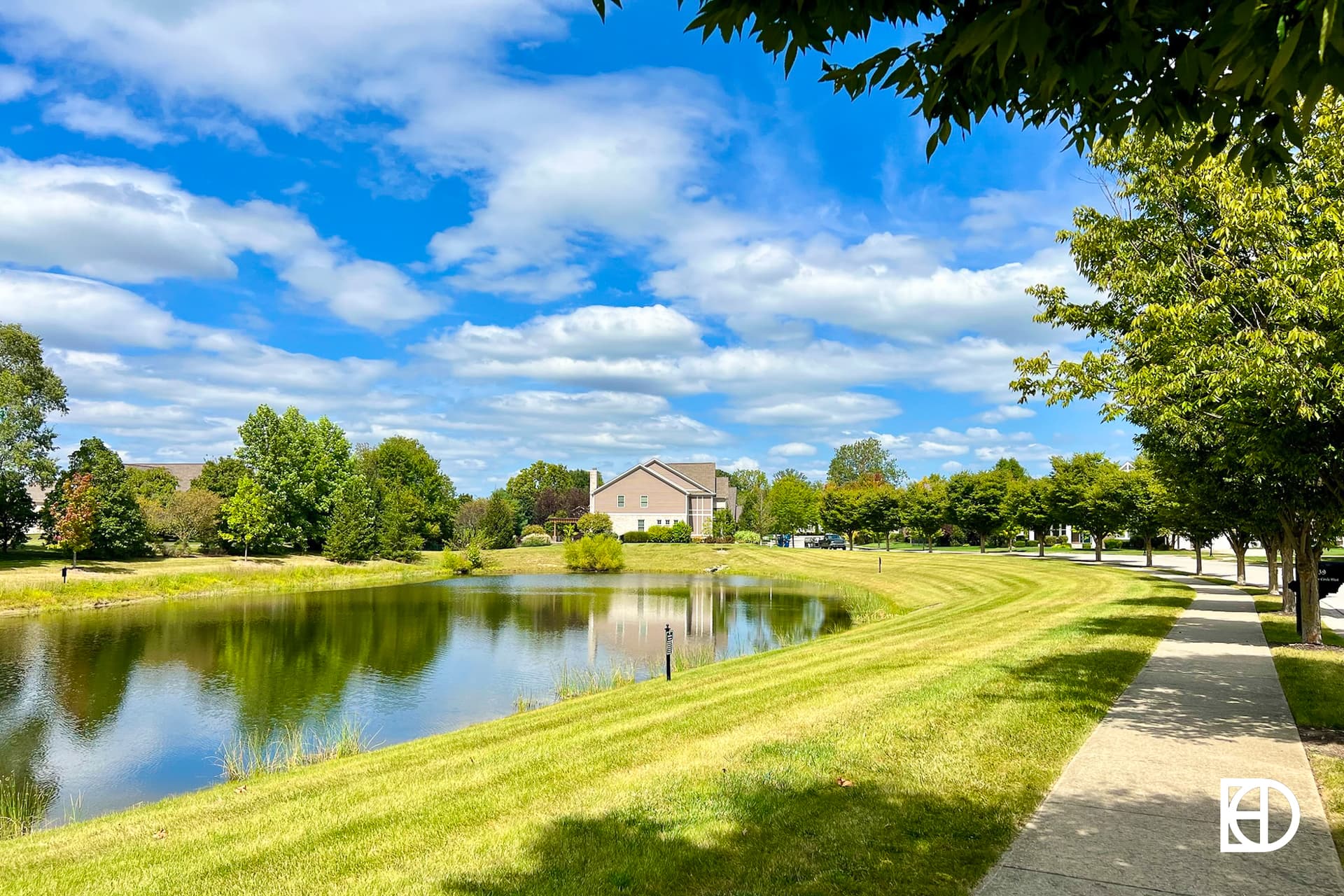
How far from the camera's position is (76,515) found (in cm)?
4481

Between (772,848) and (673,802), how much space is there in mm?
1421

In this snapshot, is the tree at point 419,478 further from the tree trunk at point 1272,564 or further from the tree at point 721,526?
the tree trunk at point 1272,564

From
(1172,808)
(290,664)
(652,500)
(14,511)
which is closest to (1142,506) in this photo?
(290,664)

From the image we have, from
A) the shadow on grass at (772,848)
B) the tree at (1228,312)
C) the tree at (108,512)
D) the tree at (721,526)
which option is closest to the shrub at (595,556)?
the tree at (721,526)

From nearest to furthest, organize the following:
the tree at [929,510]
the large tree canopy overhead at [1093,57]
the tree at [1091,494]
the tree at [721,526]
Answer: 1. the large tree canopy overhead at [1093,57]
2. the tree at [1091,494]
3. the tree at [929,510]
4. the tree at [721,526]

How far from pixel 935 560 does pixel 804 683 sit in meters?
46.1

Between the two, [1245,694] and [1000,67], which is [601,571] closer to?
[1245,694]

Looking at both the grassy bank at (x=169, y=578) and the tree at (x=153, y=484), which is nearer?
the grassy bank at (x=169, y=578)

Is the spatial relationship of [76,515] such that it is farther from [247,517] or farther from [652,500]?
[652,500]

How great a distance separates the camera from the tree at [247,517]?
2335 inches

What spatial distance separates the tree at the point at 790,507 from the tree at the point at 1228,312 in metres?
75.7

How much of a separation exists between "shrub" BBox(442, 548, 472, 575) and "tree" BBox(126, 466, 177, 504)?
22514mm

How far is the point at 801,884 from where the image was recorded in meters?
5.18

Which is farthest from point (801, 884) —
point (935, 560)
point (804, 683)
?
point (935, 560)
